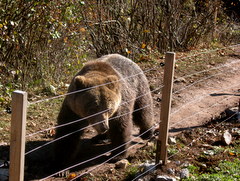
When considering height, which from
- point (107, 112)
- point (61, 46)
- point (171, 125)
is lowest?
point (171, 125)

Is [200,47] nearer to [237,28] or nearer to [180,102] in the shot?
[237,28]

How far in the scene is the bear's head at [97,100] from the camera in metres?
4.82

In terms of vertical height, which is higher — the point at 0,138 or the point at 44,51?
the point at 44,51

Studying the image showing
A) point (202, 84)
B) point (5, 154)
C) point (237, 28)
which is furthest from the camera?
point (237, 28)

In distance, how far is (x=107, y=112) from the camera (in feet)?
16.3

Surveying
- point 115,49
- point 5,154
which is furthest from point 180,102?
point 5,154

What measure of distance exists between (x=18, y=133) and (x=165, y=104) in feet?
7.94

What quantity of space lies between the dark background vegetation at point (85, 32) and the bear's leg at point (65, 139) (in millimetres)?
1789

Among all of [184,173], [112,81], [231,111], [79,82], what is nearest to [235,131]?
[231,111]

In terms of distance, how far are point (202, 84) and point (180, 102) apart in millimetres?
1565

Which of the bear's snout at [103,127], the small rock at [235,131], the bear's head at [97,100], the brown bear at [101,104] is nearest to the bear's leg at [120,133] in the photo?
the brown bear at [101,104]

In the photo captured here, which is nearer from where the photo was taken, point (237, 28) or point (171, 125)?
point (171, 125)

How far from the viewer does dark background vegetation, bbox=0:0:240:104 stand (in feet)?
24.9

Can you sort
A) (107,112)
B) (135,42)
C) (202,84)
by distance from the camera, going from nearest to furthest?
(107,112)
(202,84)
(135,42)
